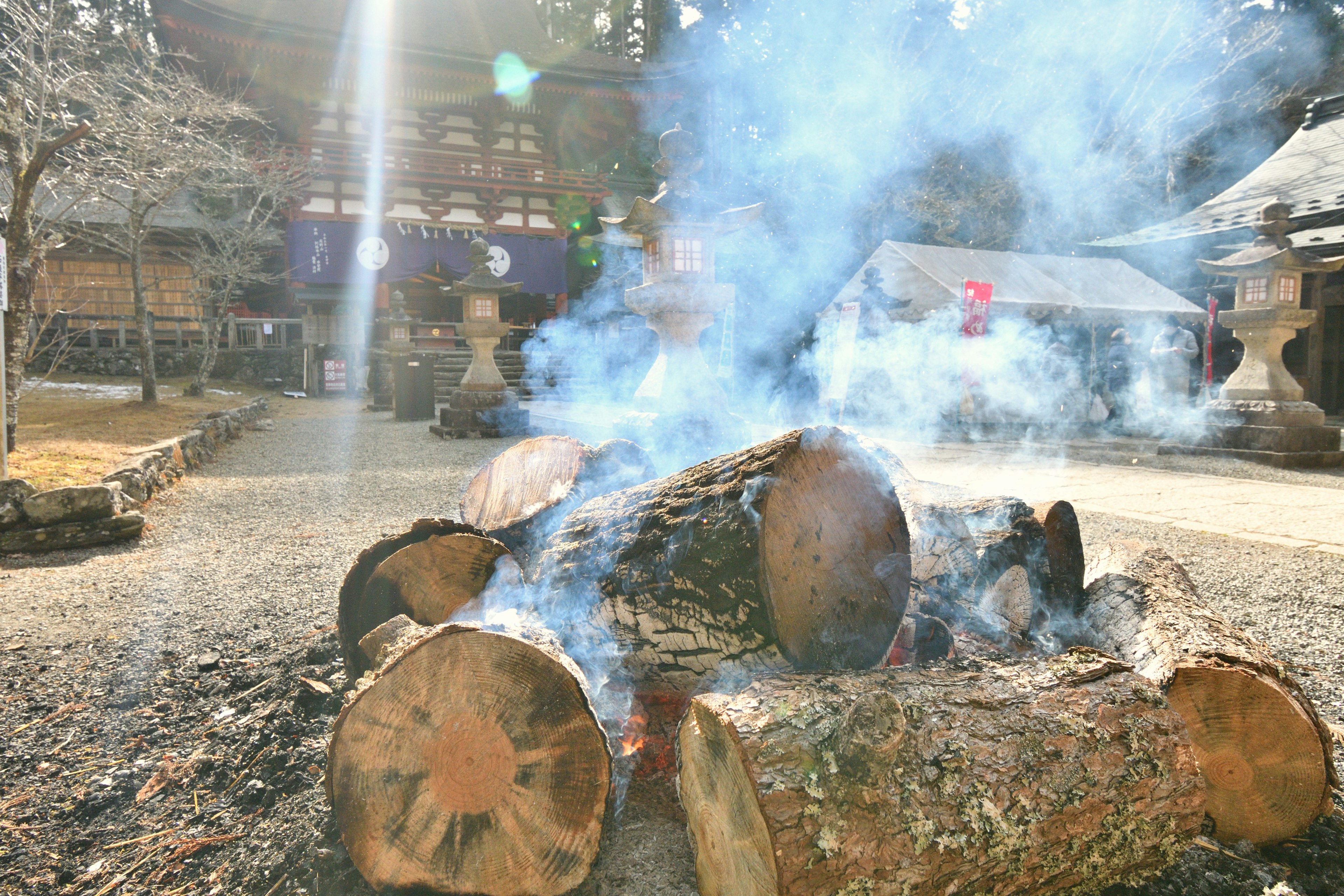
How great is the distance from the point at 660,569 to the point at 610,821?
549mm

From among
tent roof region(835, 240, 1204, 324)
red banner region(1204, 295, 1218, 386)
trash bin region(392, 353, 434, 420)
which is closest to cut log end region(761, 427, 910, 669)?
tent roof region(835, 240, 1204, 324)

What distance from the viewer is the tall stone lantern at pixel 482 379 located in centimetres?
943

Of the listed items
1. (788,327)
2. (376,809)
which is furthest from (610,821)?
(788,327)

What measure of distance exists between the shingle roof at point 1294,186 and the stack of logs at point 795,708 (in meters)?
11.5

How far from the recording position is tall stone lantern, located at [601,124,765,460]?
462cm

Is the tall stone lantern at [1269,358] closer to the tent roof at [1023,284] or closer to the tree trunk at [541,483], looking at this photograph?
the tent roof at [1023,284]

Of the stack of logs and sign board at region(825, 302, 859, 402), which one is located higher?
sign board at region(825, 302, 859, 402)

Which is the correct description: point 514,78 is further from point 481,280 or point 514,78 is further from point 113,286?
point 113,286

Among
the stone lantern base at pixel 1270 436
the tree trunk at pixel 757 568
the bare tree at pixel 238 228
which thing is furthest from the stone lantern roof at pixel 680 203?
the bare tree at pixel 238 228

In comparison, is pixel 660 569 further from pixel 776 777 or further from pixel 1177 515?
pixel 1177 515

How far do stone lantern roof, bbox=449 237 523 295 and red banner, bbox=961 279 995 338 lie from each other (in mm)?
6135

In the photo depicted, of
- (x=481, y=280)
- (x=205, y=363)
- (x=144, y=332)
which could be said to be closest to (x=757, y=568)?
(x=481, y=280)

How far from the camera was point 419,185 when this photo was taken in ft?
55.0

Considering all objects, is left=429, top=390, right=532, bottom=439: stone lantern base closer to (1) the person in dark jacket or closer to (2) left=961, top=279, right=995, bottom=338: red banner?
(2) left=961, top=279, right=995, bottom=338: red banner
